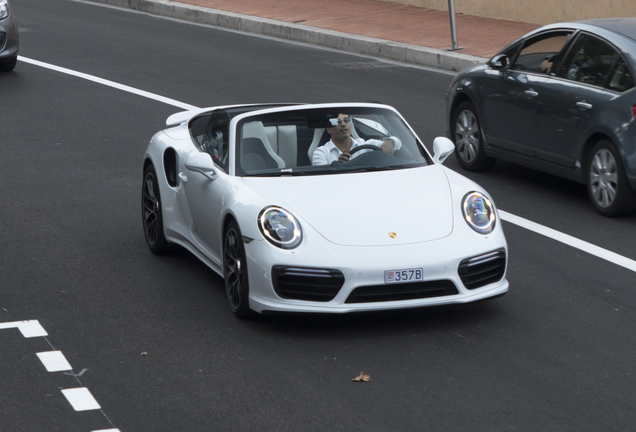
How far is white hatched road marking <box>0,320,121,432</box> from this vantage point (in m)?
6.25

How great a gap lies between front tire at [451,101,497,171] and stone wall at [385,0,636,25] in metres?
9.36

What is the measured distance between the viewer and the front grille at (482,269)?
7.38 m

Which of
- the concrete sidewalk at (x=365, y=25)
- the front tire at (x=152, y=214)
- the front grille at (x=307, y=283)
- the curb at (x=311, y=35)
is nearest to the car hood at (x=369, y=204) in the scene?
the front grille at (x=307, y=283)

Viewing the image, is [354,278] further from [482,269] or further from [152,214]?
[152,214]

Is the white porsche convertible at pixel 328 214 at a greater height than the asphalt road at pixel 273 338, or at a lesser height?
greater

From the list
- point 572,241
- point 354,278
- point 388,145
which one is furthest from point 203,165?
point 572,241

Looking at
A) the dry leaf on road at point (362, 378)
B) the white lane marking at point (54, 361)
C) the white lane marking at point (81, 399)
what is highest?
the dry leaf on road at point (362, 378)

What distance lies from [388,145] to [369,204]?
971 mm

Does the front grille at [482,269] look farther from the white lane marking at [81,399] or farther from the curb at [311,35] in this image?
the curb at [311,35]

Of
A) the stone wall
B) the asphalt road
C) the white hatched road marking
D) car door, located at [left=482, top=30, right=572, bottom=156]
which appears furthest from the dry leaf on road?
the stone wall

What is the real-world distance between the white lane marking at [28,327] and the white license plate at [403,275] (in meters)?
2.19

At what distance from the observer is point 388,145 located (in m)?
8.48

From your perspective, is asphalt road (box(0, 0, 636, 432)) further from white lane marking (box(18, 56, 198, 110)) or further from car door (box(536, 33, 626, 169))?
white lane marking (box(18, 56, 198, 110))

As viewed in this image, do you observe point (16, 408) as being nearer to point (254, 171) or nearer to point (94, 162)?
point (254, 171)
